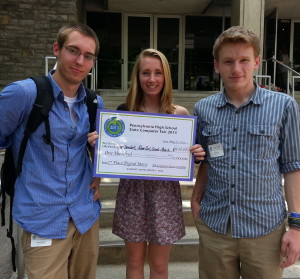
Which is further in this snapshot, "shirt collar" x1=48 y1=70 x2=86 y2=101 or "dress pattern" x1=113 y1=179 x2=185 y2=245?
"dress pattern" x1=113 y1=179 x2=185 y2=245

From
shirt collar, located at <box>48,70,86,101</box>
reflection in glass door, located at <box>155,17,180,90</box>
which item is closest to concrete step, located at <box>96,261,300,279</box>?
shirt collar, located at <box>48,70,86,101</box>

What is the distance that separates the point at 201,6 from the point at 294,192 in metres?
9.39

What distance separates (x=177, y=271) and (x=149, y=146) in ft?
5.18

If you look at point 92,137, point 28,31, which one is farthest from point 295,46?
point 92,137

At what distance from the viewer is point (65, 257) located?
1.85 m

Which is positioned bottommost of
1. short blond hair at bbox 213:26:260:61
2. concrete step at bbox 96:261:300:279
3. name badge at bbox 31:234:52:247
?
concrete step at bbox 96:261:300:279

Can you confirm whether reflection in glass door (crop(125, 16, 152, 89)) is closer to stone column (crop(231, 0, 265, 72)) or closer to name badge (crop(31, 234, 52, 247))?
stone column (crop(231, 0, 265, 72))

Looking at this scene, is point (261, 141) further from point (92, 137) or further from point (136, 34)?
point (136, 34)

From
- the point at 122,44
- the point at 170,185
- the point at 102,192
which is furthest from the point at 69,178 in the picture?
the point at 122,44

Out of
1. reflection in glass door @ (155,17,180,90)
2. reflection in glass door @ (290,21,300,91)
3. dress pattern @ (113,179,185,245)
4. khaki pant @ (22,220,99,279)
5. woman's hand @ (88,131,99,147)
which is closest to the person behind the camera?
khaki pant @ (22,220,99,279)

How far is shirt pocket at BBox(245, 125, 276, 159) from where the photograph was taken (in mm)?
1688

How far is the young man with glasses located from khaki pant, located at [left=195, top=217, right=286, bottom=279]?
70cm

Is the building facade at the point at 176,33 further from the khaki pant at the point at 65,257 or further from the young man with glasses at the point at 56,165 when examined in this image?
the khaki pant at the point at 65,257

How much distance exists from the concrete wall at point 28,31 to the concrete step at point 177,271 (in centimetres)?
643
